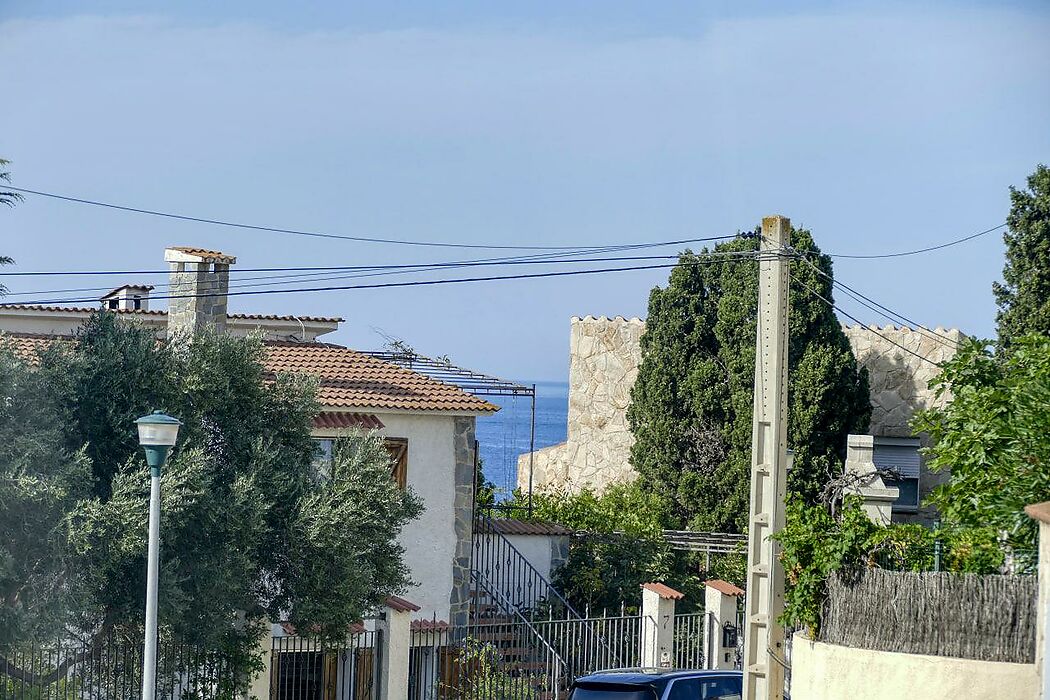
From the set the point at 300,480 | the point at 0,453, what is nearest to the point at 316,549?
the point at 300,480

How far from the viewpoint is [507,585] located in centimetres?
2333

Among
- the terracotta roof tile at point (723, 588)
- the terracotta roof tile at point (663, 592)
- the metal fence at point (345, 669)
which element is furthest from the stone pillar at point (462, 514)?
the terracotta roof tile at point (723, 588)

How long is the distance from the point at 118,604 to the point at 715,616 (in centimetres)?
847

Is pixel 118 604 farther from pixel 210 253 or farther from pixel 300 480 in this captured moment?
pixel 210 253

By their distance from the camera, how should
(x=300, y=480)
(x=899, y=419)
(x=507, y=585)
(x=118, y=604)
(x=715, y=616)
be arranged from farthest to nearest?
(x=899, y=419) → (x=507, y=585) → (x=715, y=616) → (x=300, y=480) → (x=118, y=604)

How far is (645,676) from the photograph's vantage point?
571 inches

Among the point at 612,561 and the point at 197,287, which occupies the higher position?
the point at 197,287

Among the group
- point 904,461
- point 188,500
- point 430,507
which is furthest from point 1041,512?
point 904,461

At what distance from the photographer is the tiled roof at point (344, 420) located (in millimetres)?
20461

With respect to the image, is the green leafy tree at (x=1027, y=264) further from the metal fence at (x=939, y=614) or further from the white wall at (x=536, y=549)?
the metal fence at (x=939, y=614)

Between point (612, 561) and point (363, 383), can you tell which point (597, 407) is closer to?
point (612, 561)

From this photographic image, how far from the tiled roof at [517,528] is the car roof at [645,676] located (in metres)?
8.31

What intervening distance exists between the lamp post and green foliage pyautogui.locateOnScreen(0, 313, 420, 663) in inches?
80.4

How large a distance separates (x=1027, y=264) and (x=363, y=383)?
1271 cm
